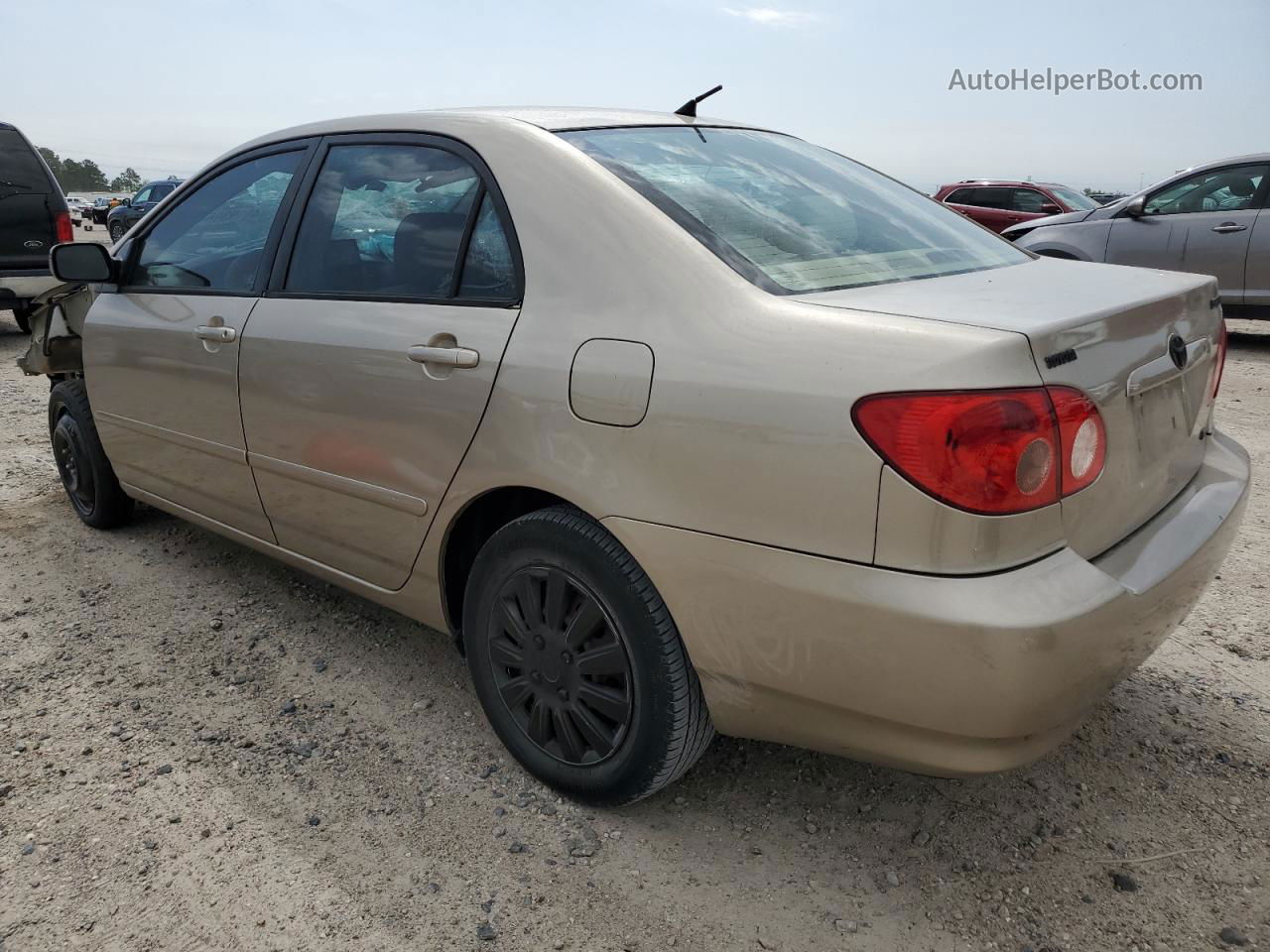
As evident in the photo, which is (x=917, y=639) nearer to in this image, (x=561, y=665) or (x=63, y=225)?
(x=561, y=665)

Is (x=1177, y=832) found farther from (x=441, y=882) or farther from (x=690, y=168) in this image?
(x=690, y=168)

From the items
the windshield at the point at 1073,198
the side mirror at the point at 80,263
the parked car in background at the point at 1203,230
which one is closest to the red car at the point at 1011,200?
the windshield at the point at 1073,198

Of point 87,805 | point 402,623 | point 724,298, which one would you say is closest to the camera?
point 724,298

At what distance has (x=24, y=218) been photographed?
353 inches

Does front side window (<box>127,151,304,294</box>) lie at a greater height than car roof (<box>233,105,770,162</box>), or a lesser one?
lesser

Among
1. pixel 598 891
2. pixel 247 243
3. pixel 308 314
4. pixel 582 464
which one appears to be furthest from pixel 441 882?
pixel 247 243

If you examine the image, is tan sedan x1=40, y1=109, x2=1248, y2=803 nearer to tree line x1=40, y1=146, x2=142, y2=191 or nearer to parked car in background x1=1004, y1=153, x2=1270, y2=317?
parked car in background x1=1004, y1=153, x2=1270, y2=317

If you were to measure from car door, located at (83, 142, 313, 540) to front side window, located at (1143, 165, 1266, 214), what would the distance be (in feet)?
26.7

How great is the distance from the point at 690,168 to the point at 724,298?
61cm

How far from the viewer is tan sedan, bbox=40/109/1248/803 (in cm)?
170

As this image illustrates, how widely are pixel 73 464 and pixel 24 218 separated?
607 centimetres

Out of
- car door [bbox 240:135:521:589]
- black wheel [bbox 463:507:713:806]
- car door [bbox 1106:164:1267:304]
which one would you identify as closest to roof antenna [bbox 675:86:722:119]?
car door [bbox 240:135:521:589]

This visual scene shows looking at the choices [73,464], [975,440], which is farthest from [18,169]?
[975,440]

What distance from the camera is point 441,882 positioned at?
2.13 m
